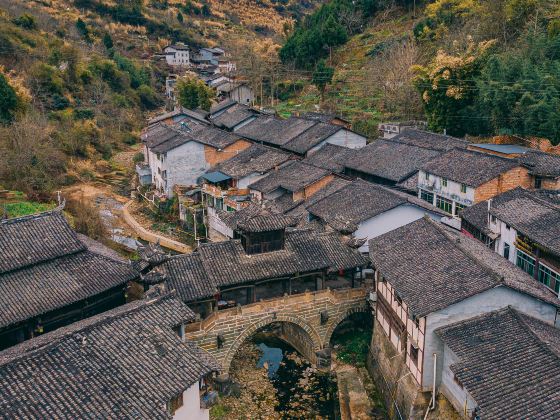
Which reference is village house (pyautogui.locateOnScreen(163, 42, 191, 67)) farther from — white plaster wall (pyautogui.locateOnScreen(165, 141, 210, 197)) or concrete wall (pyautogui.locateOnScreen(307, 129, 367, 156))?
concrete wall (pyautogui.locateOnScreen(307, 129, 367, 156))

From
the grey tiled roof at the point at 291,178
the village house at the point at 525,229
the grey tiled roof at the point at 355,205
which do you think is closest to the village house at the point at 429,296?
the village house at the point at 525,229

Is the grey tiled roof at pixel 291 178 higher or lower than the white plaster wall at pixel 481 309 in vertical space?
lower

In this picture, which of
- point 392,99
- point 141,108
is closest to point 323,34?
point 392,99

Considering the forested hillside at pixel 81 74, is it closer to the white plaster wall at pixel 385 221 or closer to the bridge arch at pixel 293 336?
the bridge arch at pixel 293 336

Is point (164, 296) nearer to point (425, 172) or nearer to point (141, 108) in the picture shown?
point (425, 172)

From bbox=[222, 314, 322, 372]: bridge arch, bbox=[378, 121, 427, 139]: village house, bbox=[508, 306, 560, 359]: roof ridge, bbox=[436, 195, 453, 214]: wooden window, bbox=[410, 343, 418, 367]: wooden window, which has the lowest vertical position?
bbox=[222, 314, 322, 372]: bridge arch

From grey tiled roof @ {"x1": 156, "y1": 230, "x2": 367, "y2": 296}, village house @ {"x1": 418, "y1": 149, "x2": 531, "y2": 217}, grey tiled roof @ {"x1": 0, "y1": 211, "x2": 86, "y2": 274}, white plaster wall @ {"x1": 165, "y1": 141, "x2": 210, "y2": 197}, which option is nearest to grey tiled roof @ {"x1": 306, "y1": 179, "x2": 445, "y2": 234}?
grey tiled roof @ {"x1": 156, "y1": 230, "x2": 367, "y2": 296}

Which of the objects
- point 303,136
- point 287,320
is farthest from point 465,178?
point 303,136

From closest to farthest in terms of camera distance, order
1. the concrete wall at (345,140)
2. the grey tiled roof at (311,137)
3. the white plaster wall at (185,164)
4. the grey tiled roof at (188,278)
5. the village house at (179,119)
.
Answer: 1. the grey tiled roof at (188,278)
2. the white plaster wall at (185,164)
3. the grey tiled roof at (311,137)
4. the concrete wall at (345,140)
5. the village house at (179,119)
